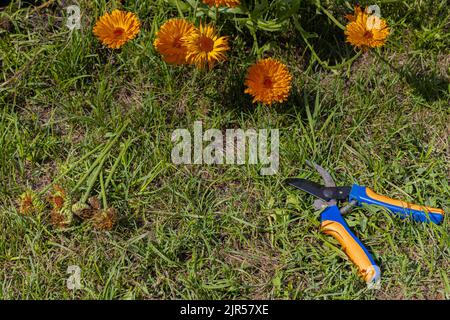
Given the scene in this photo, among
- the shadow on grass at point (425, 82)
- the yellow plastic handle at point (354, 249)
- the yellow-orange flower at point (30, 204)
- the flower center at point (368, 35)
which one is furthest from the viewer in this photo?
the shadow on grass at point (425, 82)

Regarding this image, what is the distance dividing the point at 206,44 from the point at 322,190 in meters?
0.61

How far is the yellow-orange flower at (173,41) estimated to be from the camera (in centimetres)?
223

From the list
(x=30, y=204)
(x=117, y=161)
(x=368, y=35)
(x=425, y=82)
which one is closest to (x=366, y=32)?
(x=368, y=35)

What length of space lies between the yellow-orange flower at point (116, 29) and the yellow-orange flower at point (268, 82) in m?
0.43

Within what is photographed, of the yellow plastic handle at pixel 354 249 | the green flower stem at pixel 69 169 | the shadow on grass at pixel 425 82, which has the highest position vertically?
the shadow on grass at pixel 425 82

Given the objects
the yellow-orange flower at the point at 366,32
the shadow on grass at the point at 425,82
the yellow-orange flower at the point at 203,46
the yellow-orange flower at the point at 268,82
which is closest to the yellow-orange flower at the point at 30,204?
the yellow-orange flower at the point at 203,46

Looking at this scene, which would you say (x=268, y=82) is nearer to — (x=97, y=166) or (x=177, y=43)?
(x=177, y=43)

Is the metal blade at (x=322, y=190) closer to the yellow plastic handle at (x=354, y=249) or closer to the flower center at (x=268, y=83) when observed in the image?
the yellow plastic handle at (x=354, y=249)

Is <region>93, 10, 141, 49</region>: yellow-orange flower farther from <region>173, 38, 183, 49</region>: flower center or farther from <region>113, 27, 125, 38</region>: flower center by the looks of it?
<region>173, 38, 183, 49</region>: flower center

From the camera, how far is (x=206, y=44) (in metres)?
2.24

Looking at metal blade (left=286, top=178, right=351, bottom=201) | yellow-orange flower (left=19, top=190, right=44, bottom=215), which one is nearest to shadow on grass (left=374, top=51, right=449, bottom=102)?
metal blade (left=286, top=178, right=351, bottom=201)

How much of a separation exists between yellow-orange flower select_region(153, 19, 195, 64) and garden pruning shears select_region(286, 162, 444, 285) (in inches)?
21.4

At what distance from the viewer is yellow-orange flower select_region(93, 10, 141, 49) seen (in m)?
2.30

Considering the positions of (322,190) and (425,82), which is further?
(425,82)
